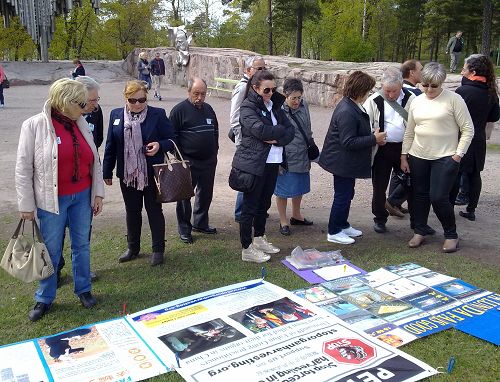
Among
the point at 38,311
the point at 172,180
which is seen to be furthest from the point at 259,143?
the point at 38,311

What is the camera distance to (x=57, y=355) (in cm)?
295

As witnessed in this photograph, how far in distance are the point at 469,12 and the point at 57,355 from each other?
30.3 m

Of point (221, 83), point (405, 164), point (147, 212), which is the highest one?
point (221, 83)

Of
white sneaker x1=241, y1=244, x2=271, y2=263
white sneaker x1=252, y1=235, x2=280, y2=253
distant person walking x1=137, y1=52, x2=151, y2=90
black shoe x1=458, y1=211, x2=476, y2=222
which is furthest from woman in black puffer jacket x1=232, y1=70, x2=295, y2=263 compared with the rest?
distant person walking x1=137, y1=52, x2=151, y2=90

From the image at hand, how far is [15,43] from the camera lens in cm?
3192

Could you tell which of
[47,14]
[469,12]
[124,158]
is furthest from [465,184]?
[469,12]

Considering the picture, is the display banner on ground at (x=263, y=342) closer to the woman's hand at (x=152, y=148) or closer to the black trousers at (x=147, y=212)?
the black trousers at (x=147, y=212)

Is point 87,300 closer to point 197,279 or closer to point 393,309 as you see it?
point 197,279

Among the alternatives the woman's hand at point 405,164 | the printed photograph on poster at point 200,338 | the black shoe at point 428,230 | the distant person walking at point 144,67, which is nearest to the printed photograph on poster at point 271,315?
the printed photograph on poster at point 200,338

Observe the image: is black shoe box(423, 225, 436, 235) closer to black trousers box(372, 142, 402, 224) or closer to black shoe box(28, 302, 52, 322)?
black trousers box(372, 142, 402, 224)

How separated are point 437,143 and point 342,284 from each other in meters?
1.58

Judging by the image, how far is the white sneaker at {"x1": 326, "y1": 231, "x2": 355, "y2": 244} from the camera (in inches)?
194

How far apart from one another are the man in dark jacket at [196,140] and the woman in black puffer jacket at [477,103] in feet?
8.14

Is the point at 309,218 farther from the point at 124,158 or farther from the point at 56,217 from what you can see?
the point at 56,217
